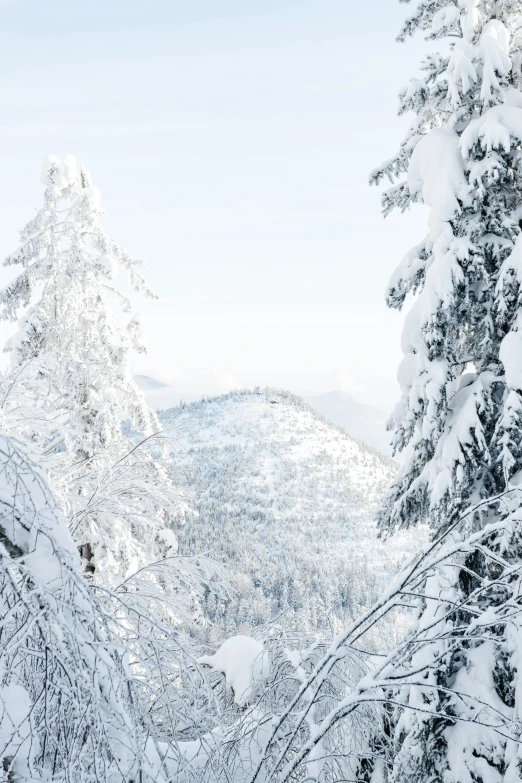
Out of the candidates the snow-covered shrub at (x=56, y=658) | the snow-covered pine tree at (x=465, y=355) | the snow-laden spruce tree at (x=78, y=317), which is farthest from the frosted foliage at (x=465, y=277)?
the snow-laden spruce tree at (x=78, y=317)

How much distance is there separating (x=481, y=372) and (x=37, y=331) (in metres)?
8.17

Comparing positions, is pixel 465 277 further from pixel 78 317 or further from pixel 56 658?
pixel 78 317

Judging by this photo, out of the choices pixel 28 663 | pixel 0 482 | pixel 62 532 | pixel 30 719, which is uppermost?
pixel 0 482

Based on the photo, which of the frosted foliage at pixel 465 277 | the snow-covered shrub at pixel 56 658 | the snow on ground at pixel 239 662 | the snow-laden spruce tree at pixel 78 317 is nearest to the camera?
the snow-covered shrub at pixel 56 658

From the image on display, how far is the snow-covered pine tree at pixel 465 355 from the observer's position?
15.8 feet

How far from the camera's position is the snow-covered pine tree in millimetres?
4816

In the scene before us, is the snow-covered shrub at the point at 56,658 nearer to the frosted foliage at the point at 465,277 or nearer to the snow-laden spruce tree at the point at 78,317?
the frosted foliage at the point at 465,277

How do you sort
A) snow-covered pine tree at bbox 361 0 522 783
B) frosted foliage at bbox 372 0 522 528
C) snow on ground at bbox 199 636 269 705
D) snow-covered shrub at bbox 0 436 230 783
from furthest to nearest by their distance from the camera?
frosted foliage at bbox 372 0 522 528 → snow-covered pine tree at bbox 361 0 522 783 → snow on ground at bbox 199 636 269 705 → snow-covered shrub at bbox 0 436 230 783

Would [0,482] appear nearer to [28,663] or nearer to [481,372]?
[28,663]

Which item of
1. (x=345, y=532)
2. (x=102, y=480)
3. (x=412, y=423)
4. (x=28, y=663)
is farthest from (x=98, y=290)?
(x=345, y=532)

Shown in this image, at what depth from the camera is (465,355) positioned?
6.19m

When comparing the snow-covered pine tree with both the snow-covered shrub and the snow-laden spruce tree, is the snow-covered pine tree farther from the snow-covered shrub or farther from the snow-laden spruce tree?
the snow-laden spruce tree

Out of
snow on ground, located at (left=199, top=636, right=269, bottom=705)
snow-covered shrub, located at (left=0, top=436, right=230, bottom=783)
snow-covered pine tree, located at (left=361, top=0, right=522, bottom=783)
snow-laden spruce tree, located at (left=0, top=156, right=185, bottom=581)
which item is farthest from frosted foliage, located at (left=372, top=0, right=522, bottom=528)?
snow-laden spruce tree, located at (left=0, top=156, right=185, bottom=581)

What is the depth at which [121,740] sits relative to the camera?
179cm
